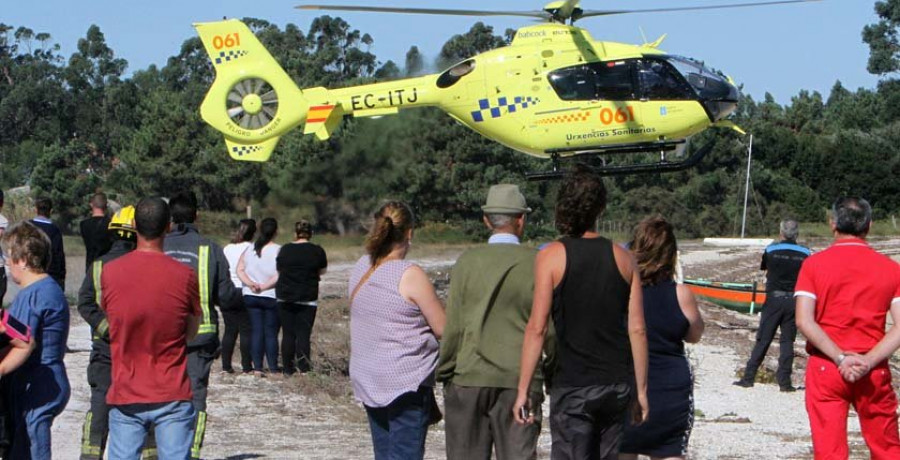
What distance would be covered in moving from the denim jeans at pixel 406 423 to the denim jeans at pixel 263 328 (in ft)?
22.5

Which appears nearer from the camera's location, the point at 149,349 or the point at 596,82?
the point at 149,349

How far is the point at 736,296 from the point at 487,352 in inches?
789

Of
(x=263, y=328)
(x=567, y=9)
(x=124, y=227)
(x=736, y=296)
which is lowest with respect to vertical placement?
(x=736, y=296)

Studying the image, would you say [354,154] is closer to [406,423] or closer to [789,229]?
[789,229]

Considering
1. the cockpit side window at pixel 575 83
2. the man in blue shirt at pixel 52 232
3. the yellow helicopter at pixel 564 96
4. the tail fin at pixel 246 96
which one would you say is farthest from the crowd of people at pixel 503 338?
the tail fin at pixel 246 96

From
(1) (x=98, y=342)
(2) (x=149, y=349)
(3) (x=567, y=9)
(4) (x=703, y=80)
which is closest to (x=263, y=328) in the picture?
(1) (x=98, y=342)

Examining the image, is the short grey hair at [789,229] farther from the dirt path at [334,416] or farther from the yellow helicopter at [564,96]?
the yellow helicopter at [564,96]

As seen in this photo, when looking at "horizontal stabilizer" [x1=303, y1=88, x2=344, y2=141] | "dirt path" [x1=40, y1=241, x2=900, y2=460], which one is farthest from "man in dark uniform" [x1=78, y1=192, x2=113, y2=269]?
"horizontal stabilizer" [x1=303, y1=88, x2=344, y2=141]

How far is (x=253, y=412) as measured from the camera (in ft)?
37.3

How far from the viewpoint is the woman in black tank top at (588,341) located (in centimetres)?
569

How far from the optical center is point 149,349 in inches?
231

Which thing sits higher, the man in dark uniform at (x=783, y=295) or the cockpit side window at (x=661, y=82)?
the cockpit side window at (x=661, y=82)

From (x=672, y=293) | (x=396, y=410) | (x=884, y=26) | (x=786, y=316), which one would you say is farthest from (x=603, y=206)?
(x=884, y=26)

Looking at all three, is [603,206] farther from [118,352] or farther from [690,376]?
[118,352]
